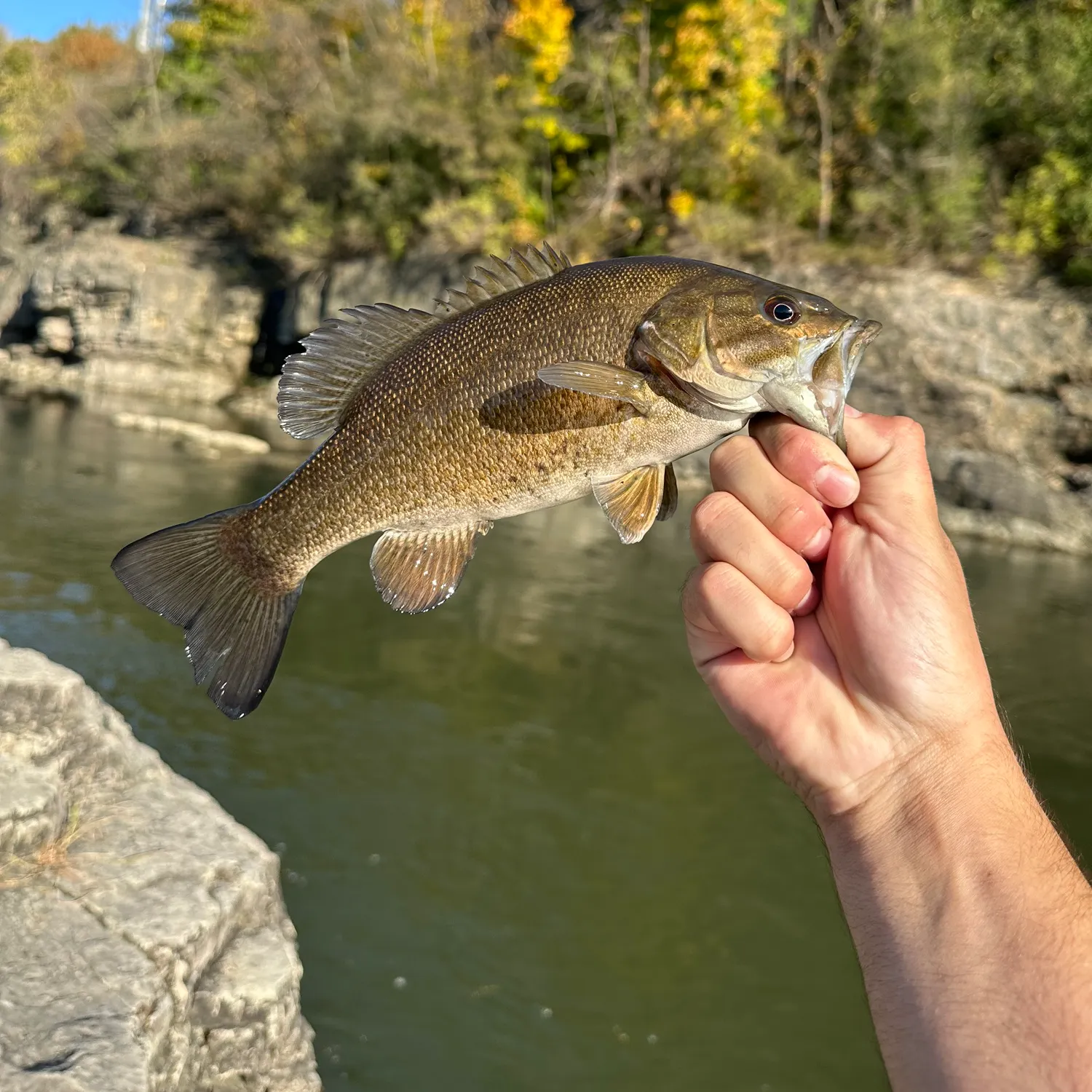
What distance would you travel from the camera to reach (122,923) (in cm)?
394

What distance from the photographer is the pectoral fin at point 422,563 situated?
2.52 m

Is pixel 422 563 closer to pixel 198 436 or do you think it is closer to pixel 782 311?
pixel 782 311

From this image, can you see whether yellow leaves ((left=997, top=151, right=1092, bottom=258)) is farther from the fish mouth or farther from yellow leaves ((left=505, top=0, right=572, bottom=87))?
the fish mouth

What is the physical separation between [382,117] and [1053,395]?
68.3 feet

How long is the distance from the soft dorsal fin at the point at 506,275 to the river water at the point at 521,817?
4221 millimetres

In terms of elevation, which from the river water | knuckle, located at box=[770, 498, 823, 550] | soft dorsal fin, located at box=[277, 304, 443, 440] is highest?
soft dorsal fin, located at box=[277, 304, 443, 440]

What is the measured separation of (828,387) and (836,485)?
295 millimetres

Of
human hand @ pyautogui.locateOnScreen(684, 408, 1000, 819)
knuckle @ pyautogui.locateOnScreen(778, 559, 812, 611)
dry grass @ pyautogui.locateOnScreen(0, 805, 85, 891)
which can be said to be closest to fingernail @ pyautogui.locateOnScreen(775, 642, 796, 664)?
human hand @ pyautogui.locateOnScreen(684, 408, 1000, 819)

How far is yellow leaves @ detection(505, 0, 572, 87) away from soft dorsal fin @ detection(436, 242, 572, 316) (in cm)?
2860

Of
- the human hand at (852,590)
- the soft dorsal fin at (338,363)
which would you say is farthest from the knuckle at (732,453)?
the soft dorsal fin at (338,363)

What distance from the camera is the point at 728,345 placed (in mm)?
2252

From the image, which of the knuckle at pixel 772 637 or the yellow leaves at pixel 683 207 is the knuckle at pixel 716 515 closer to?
the knuckle at pixel 772 637

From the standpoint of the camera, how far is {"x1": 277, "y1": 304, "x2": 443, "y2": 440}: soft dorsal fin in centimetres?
254

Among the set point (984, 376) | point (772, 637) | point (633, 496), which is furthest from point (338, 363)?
point (984, 376)
